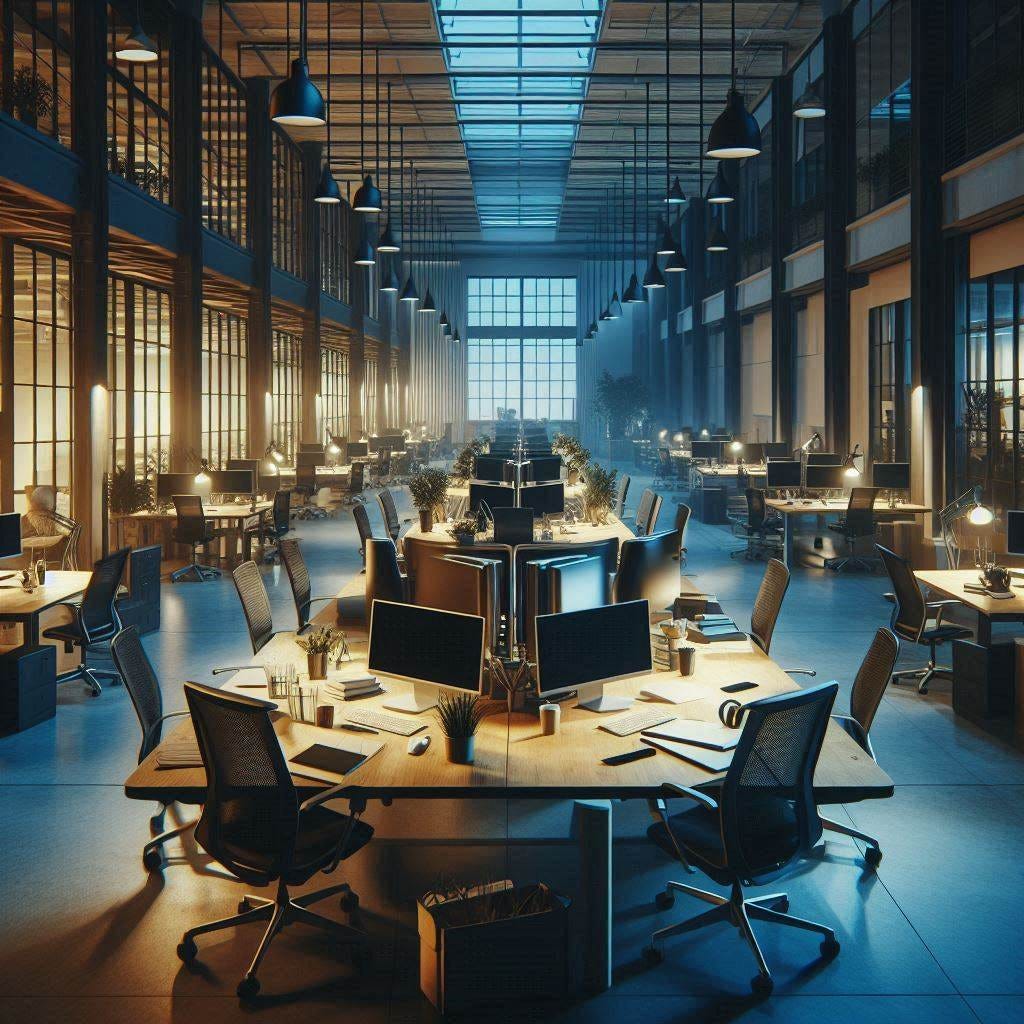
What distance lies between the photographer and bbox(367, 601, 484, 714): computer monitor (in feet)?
15.6

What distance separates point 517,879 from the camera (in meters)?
4.85

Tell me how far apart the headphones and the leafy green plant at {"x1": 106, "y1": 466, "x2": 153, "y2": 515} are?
33.0 feet

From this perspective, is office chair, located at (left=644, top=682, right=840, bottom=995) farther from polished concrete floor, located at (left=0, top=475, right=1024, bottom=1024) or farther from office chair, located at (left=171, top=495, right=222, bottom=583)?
office chair, located at (left=171, top=495, right=222, bottom=583)

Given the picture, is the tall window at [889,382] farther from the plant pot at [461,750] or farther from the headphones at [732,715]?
the plant pot at [461,750]

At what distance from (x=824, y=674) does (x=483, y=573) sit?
4.08m

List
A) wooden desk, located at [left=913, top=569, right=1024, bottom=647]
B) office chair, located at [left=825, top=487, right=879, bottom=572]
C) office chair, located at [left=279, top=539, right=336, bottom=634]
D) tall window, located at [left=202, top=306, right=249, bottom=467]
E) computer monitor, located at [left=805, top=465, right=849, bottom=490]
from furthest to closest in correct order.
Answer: tall window, located at [left=202, top=306, right=249, bottom=467] → computer monitor, located at [left=805, top=465, right=849, bottom=490] → office chair, located at [left=825, top=487, right=879, bottom=572] → office chair, located at [left=279, top=539, right=336, bottom=634] → wooden desk, located at [left=913, top=569, right=1024, bottom=647]

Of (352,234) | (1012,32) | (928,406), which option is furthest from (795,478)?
(352,234)

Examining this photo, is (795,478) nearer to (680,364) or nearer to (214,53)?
(214,53)

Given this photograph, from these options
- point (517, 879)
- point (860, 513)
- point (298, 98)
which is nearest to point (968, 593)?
point (517, 879)

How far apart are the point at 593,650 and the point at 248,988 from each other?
6.34 feet

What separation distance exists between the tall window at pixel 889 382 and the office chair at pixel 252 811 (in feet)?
44.3

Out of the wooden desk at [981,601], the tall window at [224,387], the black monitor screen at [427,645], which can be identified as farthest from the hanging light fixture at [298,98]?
the tall window at [224,387]

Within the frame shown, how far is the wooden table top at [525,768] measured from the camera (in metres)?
4.04

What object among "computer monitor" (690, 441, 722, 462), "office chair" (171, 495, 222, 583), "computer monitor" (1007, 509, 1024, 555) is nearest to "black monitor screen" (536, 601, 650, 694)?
"computer monitor" (1007, 509, 1024, 555)
